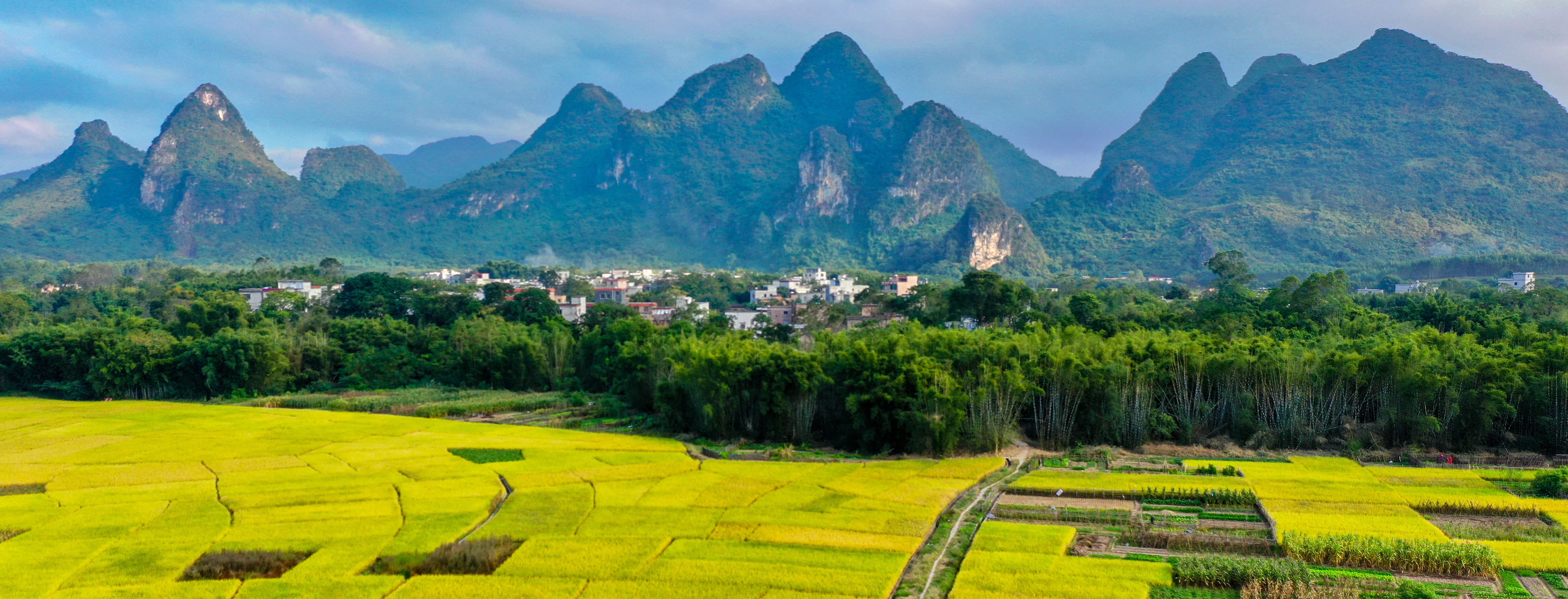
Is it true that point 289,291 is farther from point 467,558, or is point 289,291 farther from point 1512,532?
point 1512,532

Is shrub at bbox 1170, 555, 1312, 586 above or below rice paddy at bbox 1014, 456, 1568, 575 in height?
below

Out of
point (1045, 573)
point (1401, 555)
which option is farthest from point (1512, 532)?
point (1045, 573)

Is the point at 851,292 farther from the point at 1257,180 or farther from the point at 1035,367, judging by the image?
the point at 1257,180

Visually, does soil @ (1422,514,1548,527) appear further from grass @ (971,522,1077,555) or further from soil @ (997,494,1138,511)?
grass @ (971,522,1077,555)

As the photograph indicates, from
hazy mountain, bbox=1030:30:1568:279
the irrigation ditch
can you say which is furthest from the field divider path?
hazy mountain, bbox=1030:30:1568:279

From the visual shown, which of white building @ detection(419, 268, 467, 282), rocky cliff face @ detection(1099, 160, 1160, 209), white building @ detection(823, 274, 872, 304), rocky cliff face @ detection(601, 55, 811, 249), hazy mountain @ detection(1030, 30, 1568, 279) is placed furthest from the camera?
rocky cliff face @ detection(601, 55, 811, 249)

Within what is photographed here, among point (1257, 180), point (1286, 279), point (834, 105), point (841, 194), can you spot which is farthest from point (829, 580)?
point (834, 105)

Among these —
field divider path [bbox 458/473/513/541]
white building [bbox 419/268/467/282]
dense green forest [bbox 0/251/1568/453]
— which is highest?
white building [bbox 419/268/467/282]

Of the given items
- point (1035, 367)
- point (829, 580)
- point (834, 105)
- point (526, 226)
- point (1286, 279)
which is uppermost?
point (834, 105)
